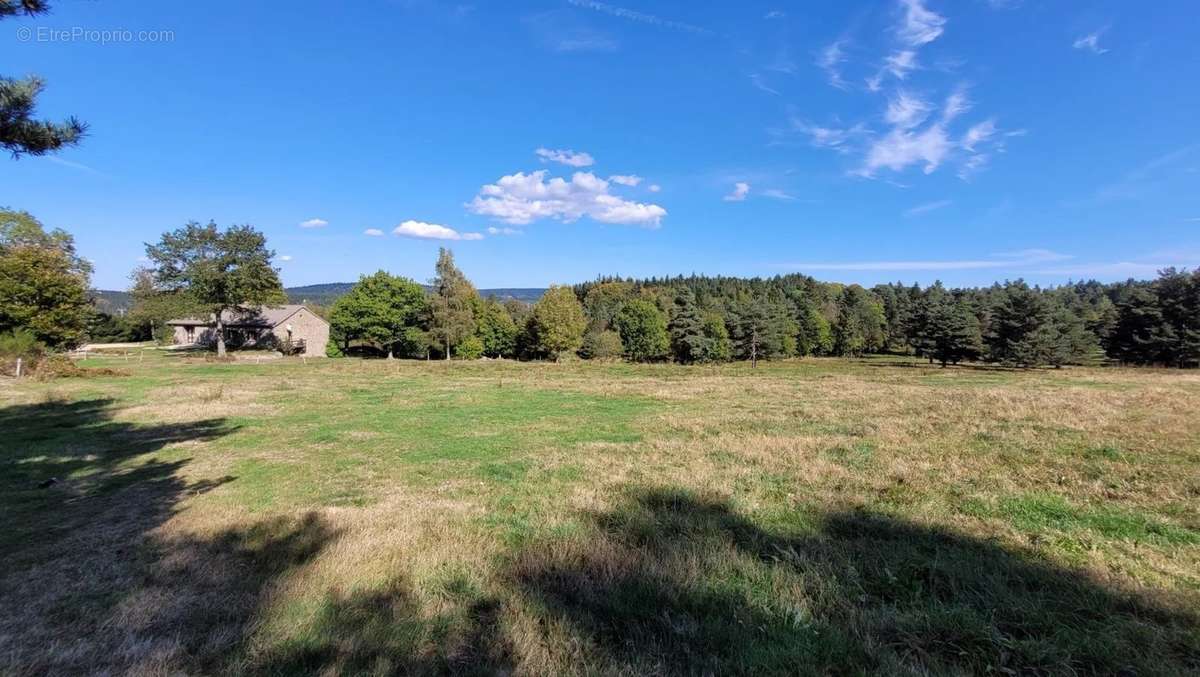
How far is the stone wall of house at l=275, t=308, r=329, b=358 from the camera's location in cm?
6838

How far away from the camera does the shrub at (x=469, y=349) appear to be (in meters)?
70.6

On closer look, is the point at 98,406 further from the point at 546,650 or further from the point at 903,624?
the point at 903,624

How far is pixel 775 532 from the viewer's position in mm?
6566

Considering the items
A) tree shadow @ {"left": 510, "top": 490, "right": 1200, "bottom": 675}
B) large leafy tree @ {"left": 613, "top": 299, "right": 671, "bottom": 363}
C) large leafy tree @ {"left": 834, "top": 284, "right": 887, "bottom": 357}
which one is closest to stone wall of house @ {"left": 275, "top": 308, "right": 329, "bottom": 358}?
large leafy tree @ {"left": 613, "top": 299, "right": 671, "bottom": 363}

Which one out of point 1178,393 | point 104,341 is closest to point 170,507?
point 1178,393

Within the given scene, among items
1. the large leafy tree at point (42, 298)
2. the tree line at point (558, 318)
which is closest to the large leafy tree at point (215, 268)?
the tree line at point (558, 318)

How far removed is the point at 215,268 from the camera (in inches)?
1975

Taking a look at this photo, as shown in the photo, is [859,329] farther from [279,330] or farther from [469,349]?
[279,330]

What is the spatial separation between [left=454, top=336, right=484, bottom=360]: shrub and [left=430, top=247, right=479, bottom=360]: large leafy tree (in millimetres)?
3490

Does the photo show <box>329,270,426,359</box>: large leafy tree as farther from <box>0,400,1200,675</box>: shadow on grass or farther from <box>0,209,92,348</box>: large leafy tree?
<box>0,400,1200,675</box>: shadow on grass

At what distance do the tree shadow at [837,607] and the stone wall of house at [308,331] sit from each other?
73.2 meters

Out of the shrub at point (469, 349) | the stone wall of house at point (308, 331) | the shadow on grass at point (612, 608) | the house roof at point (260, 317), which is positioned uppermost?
the house roof at point (260, 317)

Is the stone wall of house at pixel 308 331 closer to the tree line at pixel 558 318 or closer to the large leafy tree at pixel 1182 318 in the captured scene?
the tree line at pixel 558 318

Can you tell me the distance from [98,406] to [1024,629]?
27.5 meters
